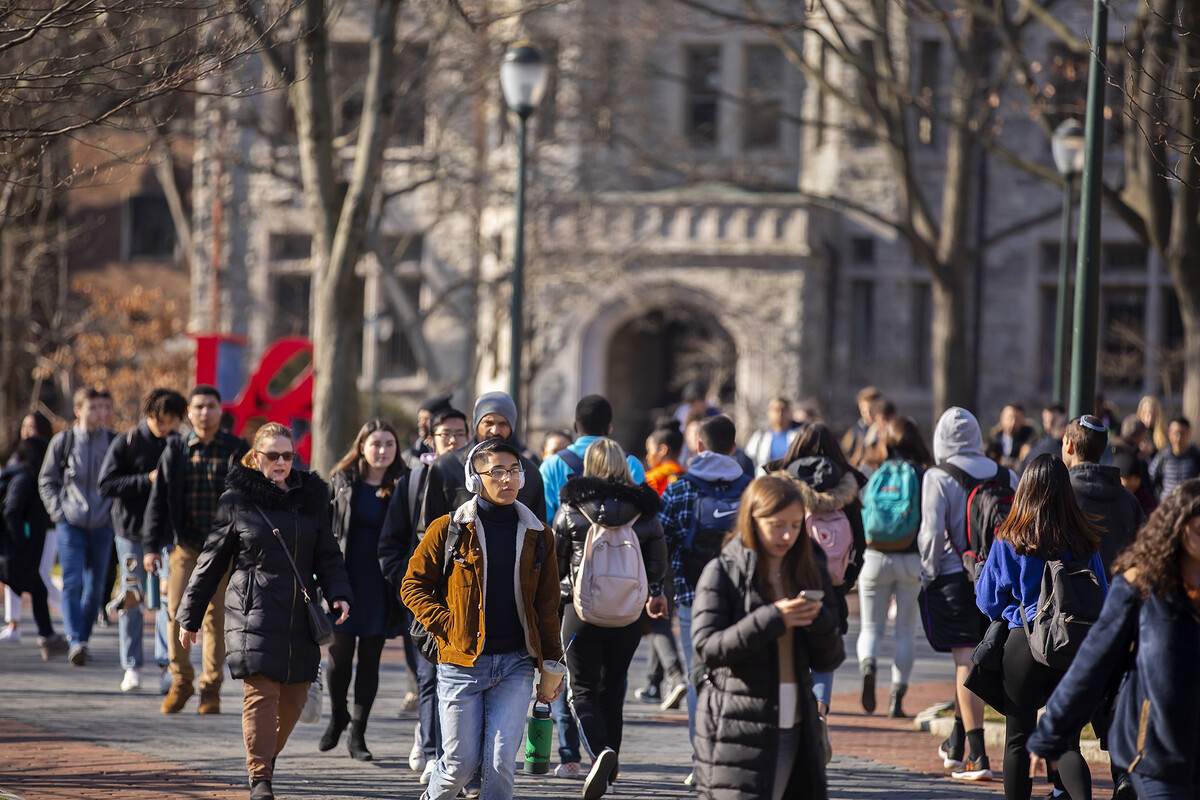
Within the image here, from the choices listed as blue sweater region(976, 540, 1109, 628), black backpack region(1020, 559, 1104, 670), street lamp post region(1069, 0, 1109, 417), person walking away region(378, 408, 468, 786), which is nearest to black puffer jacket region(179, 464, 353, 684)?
person walking away region(378, 408, 468, 786)

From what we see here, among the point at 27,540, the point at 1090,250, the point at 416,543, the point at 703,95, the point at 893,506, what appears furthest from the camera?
the point at 703,95

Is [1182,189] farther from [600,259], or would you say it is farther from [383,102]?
[600,259]

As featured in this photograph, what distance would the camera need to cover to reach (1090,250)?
9.43 metres

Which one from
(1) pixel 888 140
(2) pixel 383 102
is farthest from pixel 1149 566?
(1) pixel 888 140

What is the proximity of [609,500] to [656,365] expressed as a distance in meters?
22.2

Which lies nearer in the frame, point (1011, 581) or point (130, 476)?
point (1011, 581)

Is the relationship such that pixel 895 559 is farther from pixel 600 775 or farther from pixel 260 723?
pixel 260 723

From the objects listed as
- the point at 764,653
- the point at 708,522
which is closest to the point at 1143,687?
the point at 764,653

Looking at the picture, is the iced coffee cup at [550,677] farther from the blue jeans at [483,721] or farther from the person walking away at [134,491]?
the person walking away at [134,491]

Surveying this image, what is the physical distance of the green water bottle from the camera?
677cm

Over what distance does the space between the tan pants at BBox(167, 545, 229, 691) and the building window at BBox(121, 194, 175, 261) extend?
80.8ft

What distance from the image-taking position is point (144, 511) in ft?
31.1

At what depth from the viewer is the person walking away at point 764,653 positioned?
4629mm

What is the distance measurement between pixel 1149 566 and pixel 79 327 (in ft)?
65.3
